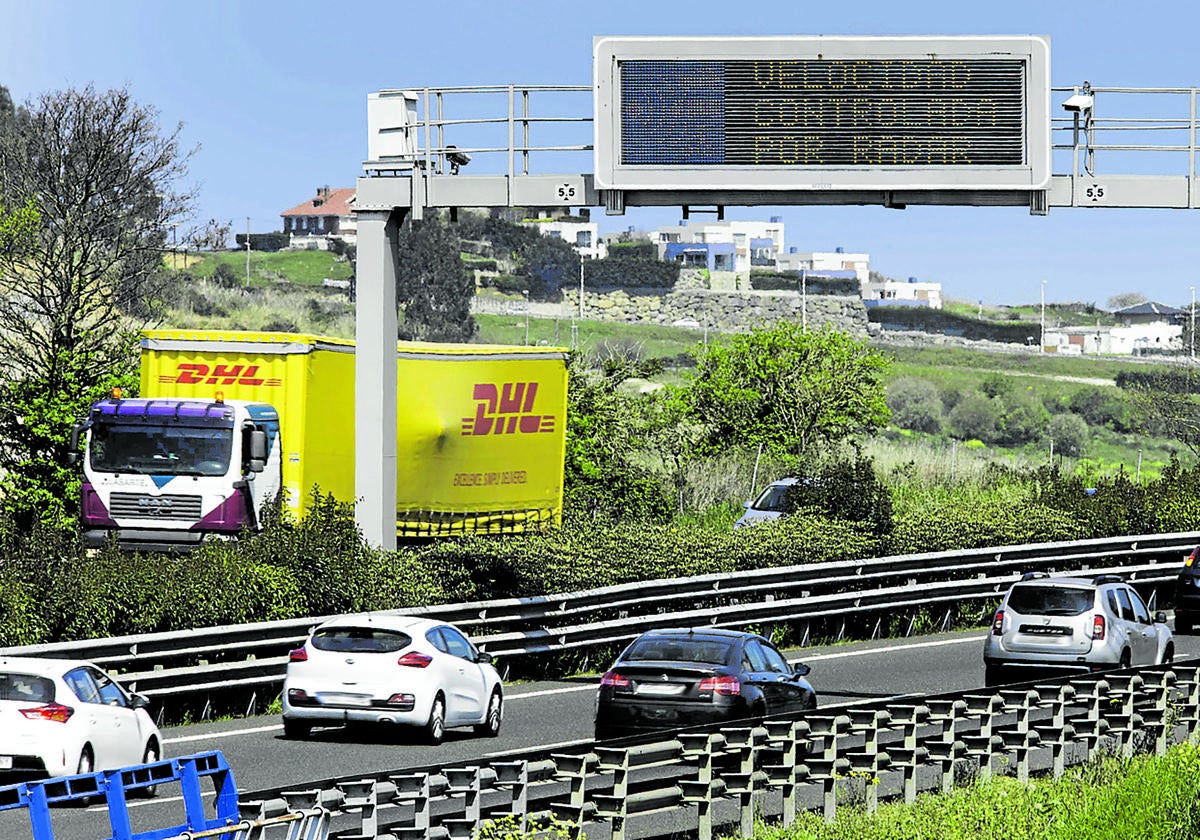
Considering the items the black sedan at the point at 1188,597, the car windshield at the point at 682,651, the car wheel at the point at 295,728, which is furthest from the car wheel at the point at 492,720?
the black sedan at the point at 1188,597

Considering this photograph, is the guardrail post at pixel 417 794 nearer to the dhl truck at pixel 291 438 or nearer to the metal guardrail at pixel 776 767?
the metal guardrail at pixel 776 767

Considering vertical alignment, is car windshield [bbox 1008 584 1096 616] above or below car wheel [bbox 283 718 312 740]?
above

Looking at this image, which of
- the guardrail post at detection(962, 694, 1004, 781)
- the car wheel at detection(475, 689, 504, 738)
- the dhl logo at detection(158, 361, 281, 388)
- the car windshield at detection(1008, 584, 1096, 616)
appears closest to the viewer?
the guardrail post at detection(962, 694, 1004, 781)

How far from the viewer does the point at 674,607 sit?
27.8m

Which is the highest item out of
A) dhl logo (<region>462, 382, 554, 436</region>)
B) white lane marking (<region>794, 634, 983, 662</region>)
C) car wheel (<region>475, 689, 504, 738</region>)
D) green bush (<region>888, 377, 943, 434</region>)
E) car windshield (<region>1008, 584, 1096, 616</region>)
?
dhl logo (<region>462, 382, 554, 436</region>)

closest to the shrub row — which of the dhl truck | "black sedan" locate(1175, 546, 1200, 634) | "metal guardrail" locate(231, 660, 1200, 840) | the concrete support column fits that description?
the concrete support column

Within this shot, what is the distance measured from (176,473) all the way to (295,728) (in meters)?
8.99

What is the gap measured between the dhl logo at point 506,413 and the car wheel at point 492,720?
10.0 metres

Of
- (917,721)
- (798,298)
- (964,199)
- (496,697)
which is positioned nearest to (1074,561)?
(964,199)

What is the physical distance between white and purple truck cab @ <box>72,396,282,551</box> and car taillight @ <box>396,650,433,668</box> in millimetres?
8670

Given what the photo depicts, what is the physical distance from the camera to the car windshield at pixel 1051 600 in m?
24.3

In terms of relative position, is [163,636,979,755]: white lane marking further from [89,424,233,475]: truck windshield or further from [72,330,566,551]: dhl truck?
[89,424,233,475]: truck windshield

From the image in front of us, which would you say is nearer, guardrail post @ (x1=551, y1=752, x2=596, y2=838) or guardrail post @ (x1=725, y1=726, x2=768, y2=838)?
guardrail post @ (x1=551, y1=752, x2=596, y2=838)

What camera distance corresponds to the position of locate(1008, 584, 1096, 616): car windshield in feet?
79.7
